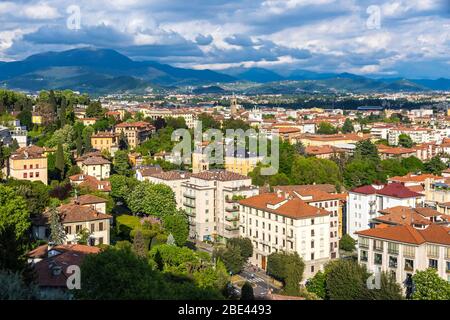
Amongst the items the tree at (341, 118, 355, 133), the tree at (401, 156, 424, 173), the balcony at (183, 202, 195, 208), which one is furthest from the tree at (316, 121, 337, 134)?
the balcony at (183, 202, 195, 208)

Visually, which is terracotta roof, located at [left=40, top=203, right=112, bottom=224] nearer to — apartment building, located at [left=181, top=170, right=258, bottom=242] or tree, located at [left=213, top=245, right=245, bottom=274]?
tree, located at [left=213, top=245, right=245, bottom=274]

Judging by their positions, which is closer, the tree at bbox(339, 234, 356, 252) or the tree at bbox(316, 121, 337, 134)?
the tree at bbox(339, 234, 356, 252)

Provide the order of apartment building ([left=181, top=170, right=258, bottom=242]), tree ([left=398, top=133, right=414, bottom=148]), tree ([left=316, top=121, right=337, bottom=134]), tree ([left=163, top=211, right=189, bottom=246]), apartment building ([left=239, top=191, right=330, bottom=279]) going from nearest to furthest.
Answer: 1. apartment building ([left=239, top=191, right=330, bottom=279])
2. tree ([left=163, top=211, right=189, bottom=246])
3. apartment building ([left=181, top=170, right=258, bottom=242])
4. tree ([left=398, top=133, right=414, bottom=148])
5. tree ([left=316, top=121, right=337, bottom=134])

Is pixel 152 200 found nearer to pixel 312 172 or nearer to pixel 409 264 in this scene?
pixel 409 264

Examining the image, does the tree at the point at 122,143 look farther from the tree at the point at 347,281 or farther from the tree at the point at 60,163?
the tree at the point at 347,281

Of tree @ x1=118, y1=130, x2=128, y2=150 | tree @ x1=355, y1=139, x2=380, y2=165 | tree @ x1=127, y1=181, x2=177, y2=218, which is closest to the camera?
tree @ x1=127, y1=181, x2=177, y2=218

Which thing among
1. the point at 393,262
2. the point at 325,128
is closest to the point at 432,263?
the point at 393,262

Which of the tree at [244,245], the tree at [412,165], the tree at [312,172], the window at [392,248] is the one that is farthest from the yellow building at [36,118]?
the window at [392,248]
